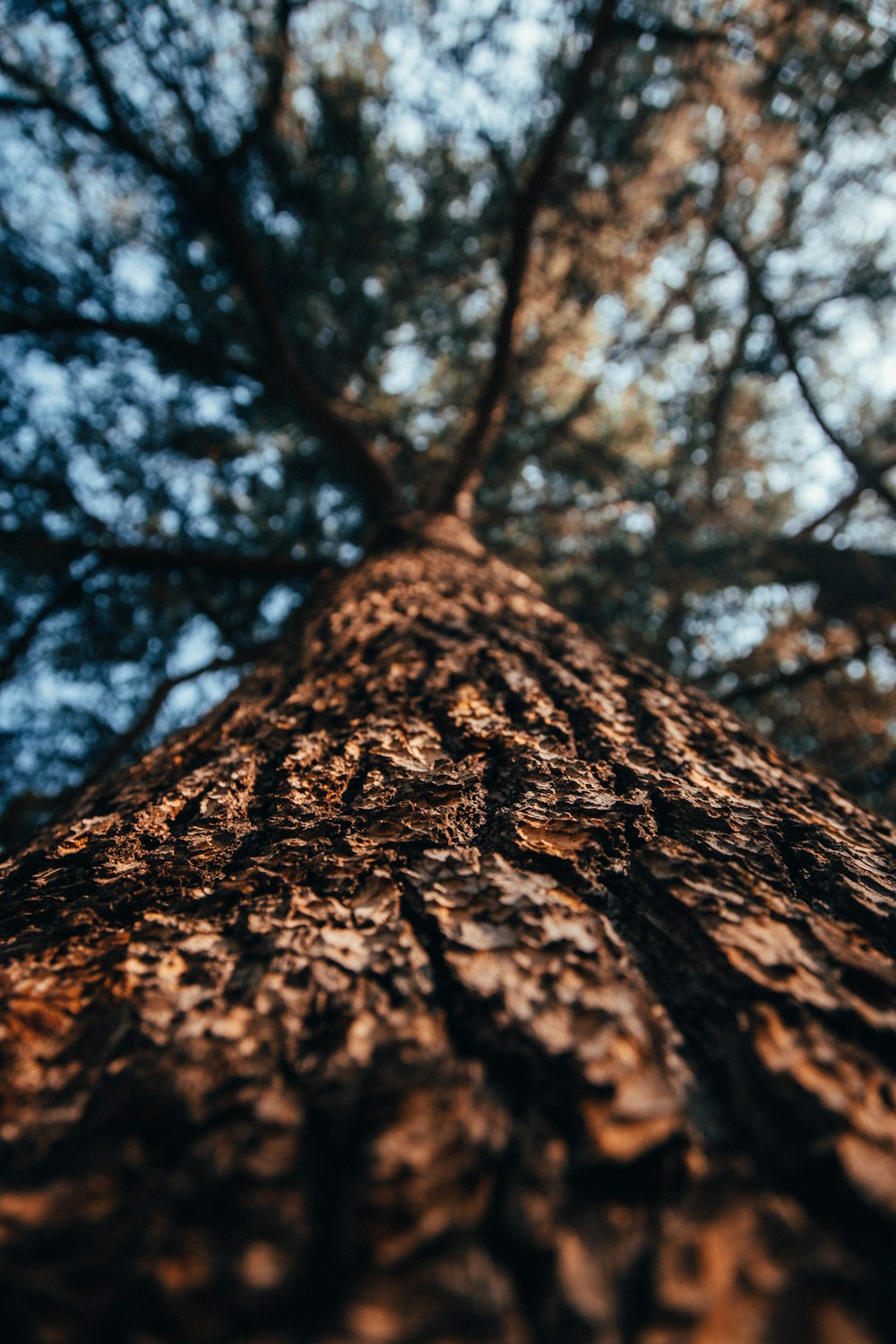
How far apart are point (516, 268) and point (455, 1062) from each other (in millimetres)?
4133

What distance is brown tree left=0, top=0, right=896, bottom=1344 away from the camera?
0.38m

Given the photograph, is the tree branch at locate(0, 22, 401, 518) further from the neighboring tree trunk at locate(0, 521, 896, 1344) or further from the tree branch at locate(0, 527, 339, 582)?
the neighboring tree trunk at locate(0, 521, 896, 1344)

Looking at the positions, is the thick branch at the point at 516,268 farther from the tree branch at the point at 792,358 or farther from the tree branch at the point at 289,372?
the tree branch at the point at 792,358

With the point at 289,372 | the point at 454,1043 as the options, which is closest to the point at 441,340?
the point at 289,372

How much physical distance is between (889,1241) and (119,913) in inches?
31.1

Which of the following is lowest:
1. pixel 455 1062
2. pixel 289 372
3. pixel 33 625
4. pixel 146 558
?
pixel 455 1062

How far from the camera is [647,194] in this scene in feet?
16.1

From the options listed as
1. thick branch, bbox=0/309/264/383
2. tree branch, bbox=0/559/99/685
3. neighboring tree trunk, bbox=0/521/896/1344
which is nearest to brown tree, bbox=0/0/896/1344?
neighboring tree trunk, bbox=0/521/896/1344

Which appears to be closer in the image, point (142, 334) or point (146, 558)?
point (146, 558)

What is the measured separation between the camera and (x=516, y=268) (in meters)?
3.60

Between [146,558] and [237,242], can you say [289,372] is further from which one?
[146,558]

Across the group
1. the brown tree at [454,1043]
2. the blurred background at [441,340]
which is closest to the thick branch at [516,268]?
the blurred background at [441,340]

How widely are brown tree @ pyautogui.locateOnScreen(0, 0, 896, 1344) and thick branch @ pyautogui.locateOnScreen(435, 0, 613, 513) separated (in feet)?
10.0

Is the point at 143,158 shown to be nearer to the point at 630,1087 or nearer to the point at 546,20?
the point at 546,20
